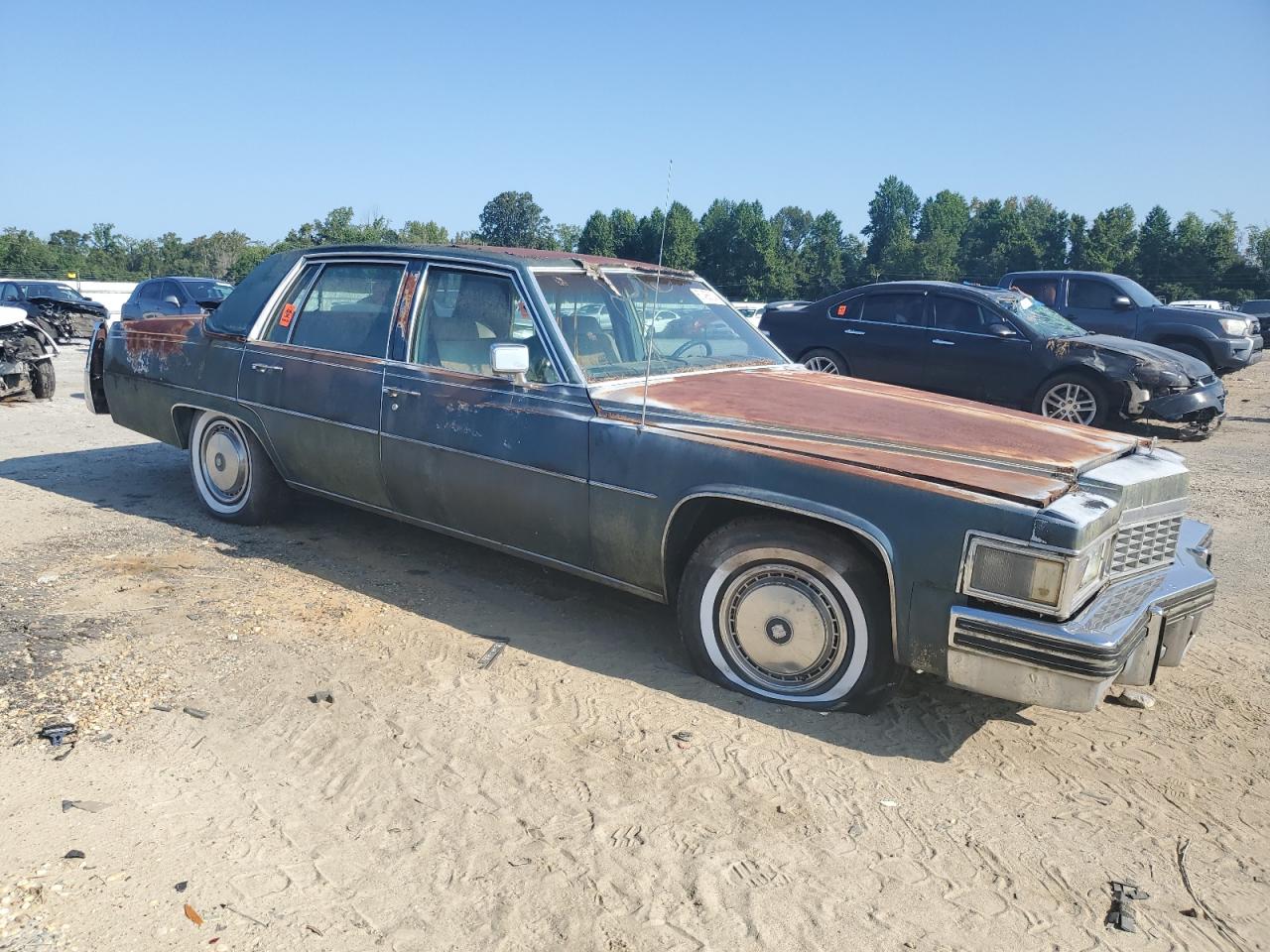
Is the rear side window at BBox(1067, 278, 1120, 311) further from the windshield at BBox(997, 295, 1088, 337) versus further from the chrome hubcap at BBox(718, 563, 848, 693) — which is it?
the chrome hubcap at BBox(718, 563, 848, 693)

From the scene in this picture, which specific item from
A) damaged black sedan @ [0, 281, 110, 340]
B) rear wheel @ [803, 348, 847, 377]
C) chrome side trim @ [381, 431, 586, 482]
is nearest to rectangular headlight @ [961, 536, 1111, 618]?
chrome side trim @ [381, 431, 586, 482]

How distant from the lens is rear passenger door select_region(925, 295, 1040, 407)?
9.94m

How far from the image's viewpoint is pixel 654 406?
12.8 ft

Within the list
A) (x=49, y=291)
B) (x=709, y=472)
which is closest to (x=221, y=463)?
(x=709, y=472)

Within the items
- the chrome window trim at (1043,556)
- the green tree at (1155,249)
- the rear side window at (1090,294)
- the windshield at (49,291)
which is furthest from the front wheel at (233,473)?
the green tree at (1155,249)

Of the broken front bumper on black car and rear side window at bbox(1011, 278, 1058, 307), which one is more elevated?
rear side window at bbox(1011, 278, 1058, 307)

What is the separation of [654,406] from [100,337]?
465 cm

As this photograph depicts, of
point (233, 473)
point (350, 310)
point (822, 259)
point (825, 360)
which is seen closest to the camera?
point (350, 310)

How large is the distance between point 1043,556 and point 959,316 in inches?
315

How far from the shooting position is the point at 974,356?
10.1 metres

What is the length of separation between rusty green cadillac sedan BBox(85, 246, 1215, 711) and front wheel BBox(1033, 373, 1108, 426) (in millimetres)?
5962

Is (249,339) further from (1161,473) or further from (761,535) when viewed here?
(1161,473)

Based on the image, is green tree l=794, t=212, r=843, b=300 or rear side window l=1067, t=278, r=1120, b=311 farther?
green tree l=794, t=212, r=843, b=300

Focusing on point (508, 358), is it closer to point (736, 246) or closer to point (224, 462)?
point (224, 462)
